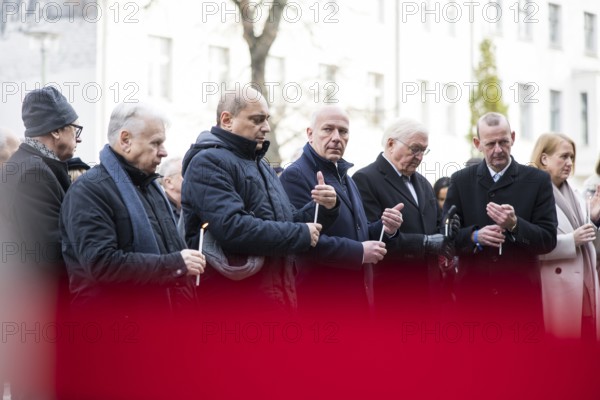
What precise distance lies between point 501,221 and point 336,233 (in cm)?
94

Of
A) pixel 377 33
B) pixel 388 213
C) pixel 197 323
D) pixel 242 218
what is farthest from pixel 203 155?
pixel 377 33

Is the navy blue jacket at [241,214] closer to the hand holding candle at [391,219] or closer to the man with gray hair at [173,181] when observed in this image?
the hand holding candle at [391,219]

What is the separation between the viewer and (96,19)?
19016 millimetres

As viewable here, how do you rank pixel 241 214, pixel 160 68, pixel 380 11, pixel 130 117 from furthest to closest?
pixel 380 11 < pixel 160 68 < pixel 241 214 < pixel 130 117

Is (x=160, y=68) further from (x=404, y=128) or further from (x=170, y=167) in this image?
(x=404, y=128)

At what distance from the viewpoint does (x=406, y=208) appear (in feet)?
21.7

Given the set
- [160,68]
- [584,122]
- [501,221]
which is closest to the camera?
[501,221]

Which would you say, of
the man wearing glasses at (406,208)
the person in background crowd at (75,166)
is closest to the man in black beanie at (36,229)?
the person in background crowd at (75,166)

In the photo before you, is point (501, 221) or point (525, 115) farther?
point (525, 115)

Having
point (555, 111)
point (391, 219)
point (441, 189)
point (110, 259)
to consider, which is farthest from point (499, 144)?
point (555, 111)

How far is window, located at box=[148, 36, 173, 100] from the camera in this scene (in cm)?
2089

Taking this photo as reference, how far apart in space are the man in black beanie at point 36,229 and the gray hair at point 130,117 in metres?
0.45

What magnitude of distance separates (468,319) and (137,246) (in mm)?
1633

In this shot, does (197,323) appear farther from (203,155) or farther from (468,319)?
(468,319)
